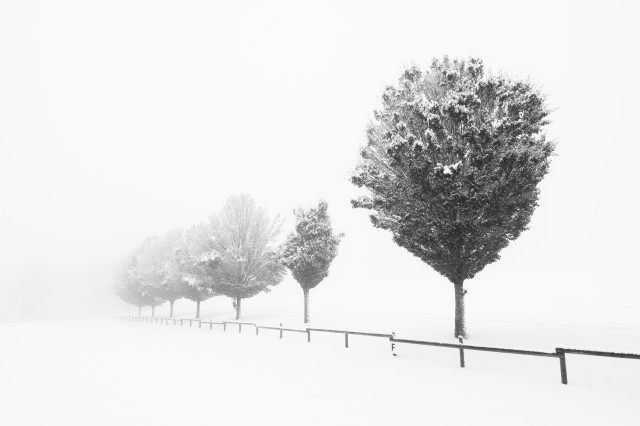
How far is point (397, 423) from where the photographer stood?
647cm

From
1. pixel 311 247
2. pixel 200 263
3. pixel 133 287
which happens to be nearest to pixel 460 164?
pixel 311 247

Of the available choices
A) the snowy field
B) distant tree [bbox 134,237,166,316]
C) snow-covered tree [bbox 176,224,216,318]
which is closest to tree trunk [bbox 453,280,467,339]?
the snowy field

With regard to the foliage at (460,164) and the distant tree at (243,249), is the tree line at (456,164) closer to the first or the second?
the foliage at (460,164)

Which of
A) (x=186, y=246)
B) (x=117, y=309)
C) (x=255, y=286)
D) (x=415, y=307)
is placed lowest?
(x=117, y=309)

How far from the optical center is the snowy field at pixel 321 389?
22.8 ft

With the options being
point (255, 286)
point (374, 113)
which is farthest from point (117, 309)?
point (374, 113)

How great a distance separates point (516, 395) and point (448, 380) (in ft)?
6.34

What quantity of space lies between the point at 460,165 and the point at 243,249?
25148 millimetres

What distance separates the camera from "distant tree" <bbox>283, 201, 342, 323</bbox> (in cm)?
2964

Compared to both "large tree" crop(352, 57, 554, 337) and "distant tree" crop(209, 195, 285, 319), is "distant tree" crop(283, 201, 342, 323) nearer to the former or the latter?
"distant tree" crop(209, 195, 285, 319)

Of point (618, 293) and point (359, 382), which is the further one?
point (618, 293)

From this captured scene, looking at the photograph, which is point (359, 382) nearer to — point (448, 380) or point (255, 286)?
point (448, 380)

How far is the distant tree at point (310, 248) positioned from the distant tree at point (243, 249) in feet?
9.67

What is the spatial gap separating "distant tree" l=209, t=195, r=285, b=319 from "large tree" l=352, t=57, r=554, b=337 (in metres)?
19.1
